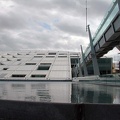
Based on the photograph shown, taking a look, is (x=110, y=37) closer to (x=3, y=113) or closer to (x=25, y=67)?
(x=3, y=113)

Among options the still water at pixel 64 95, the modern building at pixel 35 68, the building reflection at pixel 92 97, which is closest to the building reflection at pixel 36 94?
the still water at pixel 64 95

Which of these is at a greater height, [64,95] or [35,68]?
[35,68]

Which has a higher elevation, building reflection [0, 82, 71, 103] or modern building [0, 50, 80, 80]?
modern building [0, 50, 80, 80]

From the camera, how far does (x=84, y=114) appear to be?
16.2 feet

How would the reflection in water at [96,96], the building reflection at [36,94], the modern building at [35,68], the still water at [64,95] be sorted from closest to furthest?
the reflection in water at [96,96]
the still water at [64,95]
the building reflection at [36,94]
the modern building at [35,68]

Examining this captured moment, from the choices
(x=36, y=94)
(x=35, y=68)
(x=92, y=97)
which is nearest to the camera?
(x=92, y=97)

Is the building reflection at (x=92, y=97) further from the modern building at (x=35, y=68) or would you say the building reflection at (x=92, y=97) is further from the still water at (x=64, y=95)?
the modern building at (x=35, y=68)

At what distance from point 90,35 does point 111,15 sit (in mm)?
18427

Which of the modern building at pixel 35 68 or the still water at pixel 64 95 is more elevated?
the modern building at pixel 35 68

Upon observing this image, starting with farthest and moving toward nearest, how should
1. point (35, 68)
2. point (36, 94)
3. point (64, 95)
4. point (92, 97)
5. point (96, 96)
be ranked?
point (35, 68), point (36, 94), point (64, 95), point (96, 96), point (92, 97)

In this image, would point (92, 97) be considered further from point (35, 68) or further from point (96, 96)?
point (35, 68)

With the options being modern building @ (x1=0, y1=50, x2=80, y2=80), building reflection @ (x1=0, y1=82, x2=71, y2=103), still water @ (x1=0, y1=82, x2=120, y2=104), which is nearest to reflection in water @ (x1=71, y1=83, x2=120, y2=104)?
still water @ (x1=0, y1=82, x2=120, y2=104)

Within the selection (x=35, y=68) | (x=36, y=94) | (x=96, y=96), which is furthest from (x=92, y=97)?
(x=35, y=68)

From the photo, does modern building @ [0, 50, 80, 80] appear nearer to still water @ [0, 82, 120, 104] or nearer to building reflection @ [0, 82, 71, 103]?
building reflection @ [0, 82, 71, 103]
